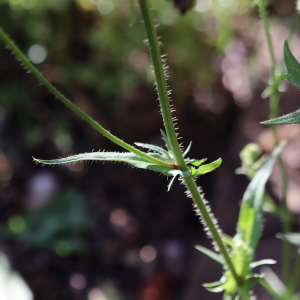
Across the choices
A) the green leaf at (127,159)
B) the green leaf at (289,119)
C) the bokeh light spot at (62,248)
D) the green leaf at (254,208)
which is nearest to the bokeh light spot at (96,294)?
the bokeh light spot at (62,248)

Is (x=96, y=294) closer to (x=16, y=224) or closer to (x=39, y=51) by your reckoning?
(x=16, y=224)

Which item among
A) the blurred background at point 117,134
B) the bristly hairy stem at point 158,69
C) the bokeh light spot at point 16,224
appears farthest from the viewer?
the bokeh light spot at point 16,224

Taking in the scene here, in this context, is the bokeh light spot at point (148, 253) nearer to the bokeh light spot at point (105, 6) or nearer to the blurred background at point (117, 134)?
the blurred background at point (117, 134)

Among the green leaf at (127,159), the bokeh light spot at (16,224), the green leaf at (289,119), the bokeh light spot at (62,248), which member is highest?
the green leaf at (289,119)

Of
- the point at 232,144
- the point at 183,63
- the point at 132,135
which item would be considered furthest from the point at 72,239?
the point at 183,63

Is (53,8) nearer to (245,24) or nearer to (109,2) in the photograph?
(109,2)

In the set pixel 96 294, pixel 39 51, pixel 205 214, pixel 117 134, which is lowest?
pixel 96 294

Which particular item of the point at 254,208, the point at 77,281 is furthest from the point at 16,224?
the point at 254,208
